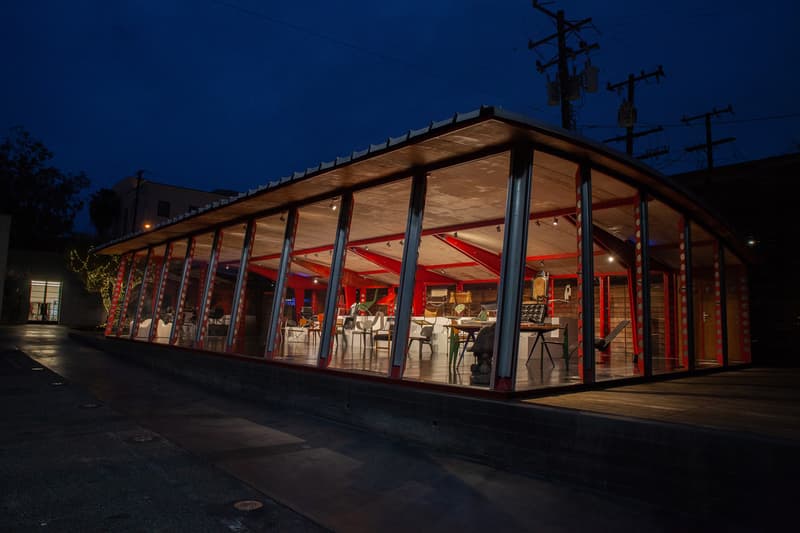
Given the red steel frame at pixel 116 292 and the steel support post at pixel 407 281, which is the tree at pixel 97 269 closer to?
the red steel frame at pixel 116 292

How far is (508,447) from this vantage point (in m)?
4.44

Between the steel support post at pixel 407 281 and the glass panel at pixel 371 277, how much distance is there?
10.2 inches

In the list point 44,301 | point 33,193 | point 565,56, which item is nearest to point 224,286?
point 44,301

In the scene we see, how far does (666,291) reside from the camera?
12.0 m

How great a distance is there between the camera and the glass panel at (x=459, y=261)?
6375mm

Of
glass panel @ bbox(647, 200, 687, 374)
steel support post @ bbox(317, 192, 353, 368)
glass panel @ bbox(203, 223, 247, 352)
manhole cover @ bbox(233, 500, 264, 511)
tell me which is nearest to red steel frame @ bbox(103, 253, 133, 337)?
glass panel @ bbox(203, 223, 247, 352)

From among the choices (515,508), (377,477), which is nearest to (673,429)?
(515,508)

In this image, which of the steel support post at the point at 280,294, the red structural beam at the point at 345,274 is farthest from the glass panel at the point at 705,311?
the red structural beam at the point at 345,274

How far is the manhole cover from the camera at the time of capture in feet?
11.4

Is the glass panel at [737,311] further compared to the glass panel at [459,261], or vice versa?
the glass panel at [737,311]

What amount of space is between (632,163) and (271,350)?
5.45 m

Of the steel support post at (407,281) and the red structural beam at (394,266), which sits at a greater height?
the red structural beam at (394,266)

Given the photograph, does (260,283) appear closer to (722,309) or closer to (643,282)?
(722,309)

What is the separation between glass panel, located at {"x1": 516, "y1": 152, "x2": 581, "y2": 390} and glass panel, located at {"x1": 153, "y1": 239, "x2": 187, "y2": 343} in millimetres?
8262
